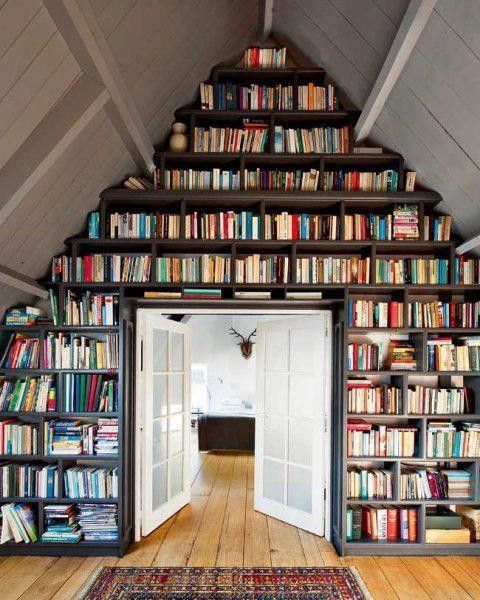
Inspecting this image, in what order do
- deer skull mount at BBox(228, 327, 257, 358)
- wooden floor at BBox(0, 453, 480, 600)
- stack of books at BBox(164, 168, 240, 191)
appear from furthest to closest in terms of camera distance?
deer skull mount at BBox(228, 327, 257, 358)
stack of books at BBox(164, 168, 240, 191)
wooden floor at BBox(0, 453, 480, 600)

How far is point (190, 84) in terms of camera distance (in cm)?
405

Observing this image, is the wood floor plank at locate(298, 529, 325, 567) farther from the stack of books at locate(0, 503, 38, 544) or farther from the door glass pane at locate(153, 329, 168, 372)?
the stack of books at locate(0, 503, 38, 544)

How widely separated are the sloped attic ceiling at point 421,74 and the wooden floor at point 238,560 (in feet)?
8.62

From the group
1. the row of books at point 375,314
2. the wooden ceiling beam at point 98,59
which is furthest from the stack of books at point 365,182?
the wooden ceiling beam at point 98,59

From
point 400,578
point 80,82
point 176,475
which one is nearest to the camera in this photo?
point 80,82

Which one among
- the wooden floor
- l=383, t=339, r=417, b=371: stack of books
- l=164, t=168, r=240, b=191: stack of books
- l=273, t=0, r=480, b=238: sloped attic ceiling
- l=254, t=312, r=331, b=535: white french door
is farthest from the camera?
l=254, t=312, r=331, b=535: white french door

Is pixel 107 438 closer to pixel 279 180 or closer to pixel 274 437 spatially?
pixel 274 437

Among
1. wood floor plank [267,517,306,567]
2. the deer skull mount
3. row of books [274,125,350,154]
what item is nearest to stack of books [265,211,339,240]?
row of books [274,125,350,154]

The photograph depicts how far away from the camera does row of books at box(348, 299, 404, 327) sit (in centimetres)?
393

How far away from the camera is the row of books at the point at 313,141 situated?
4.08 metres

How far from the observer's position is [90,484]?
3.81m

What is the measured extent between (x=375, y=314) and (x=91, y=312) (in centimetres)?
235

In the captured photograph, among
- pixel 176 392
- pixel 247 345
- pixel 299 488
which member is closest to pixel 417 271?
pixel 299 488

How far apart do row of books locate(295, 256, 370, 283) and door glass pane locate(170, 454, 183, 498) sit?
7.42 ft
